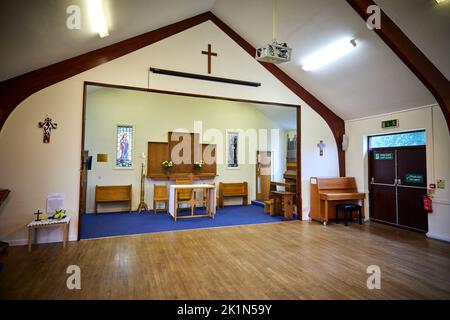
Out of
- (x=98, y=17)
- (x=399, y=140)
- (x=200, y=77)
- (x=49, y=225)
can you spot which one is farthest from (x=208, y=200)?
(x=399, y=140)

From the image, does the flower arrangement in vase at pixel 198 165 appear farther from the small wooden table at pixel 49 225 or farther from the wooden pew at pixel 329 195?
the small wooden table at pixel 49 225

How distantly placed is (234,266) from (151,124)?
5220 millimetres

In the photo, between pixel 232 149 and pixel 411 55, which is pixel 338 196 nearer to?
pixel 411 55

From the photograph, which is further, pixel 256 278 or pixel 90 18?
pixel 90 18

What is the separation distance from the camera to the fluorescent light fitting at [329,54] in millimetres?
4211

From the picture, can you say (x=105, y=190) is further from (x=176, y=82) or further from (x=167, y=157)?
(x=176, y=82)

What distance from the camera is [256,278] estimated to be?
2842 millimetres

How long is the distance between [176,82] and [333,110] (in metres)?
4.02

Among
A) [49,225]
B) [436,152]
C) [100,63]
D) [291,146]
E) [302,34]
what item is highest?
[302,34]

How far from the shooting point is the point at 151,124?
7.19 meters

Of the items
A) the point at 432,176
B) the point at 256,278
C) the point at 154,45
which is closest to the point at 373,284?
the point at 256,278

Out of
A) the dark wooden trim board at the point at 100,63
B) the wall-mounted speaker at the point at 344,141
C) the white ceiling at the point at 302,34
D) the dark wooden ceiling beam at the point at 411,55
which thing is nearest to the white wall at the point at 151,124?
the dark wooden trim board at the point at 100,63

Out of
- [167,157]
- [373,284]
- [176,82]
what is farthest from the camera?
[167,157]

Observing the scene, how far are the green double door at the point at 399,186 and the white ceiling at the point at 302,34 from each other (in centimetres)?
101
